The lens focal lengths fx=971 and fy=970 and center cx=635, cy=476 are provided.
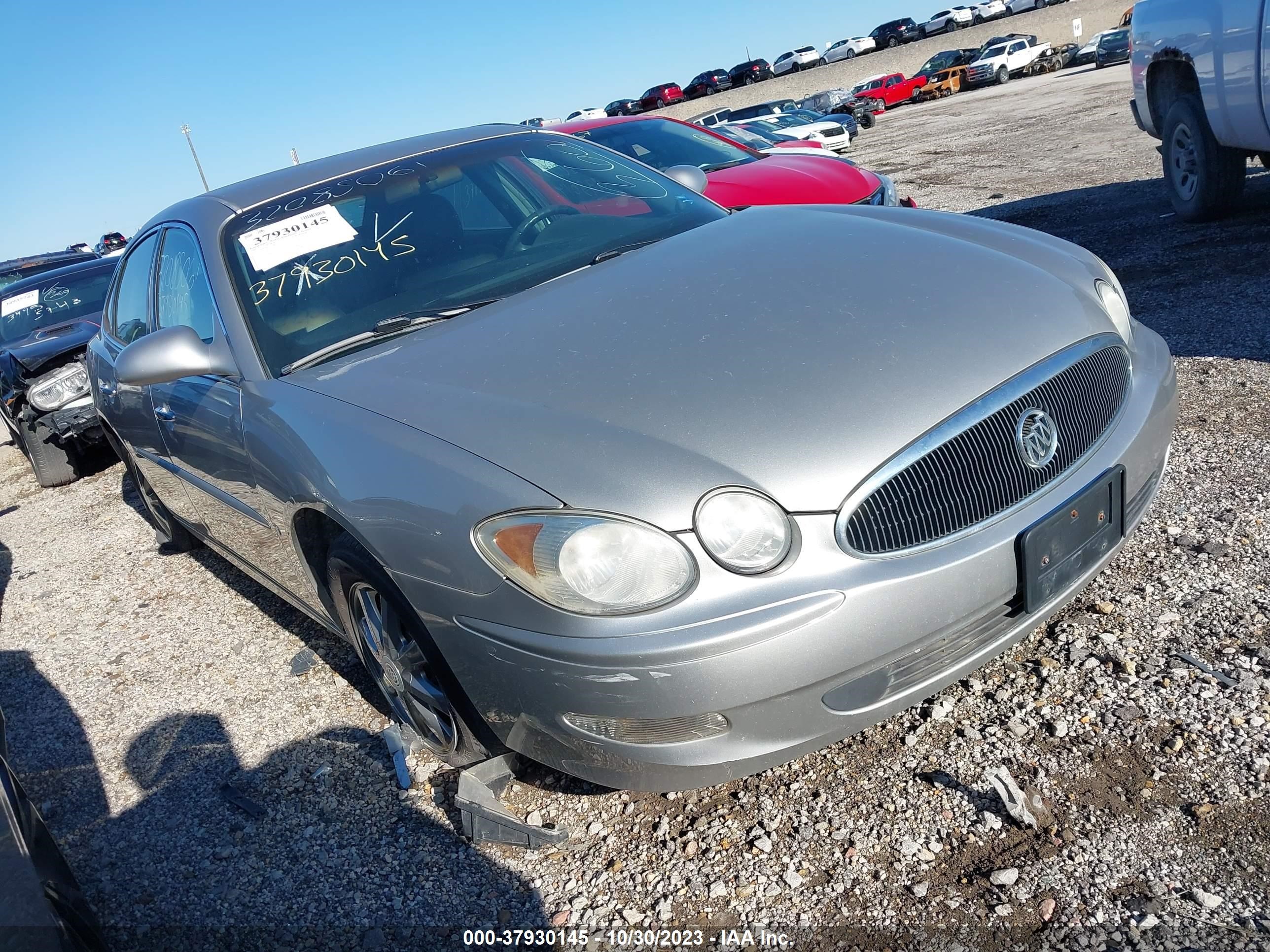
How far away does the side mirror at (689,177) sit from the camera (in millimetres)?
3799

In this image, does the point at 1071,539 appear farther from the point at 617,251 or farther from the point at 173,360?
the point at 173,360

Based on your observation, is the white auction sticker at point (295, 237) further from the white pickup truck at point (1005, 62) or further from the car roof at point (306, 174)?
the white pickup truck at point (1005, 62)

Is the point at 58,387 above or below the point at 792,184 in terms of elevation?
below

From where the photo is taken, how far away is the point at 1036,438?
6.93 ft

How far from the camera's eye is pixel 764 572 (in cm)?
187

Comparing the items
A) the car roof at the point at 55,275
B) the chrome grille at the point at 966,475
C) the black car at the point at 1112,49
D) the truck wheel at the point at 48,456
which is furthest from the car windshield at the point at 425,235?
the black car at the point at 1112,49

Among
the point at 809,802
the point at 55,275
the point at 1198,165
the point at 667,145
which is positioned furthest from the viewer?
the point at 55,275

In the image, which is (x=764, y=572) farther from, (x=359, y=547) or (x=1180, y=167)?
(x=1180, y=167)

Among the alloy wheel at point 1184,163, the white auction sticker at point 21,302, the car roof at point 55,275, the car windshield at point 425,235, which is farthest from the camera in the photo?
the car roof at point 55,275

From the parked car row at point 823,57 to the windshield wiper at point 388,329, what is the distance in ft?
161

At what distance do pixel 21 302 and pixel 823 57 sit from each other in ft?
173

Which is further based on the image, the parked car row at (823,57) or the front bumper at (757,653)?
the parked car row at (823,57)

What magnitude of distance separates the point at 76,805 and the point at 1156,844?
2975 millimetres

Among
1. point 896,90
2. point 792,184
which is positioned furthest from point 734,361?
point 896,90
